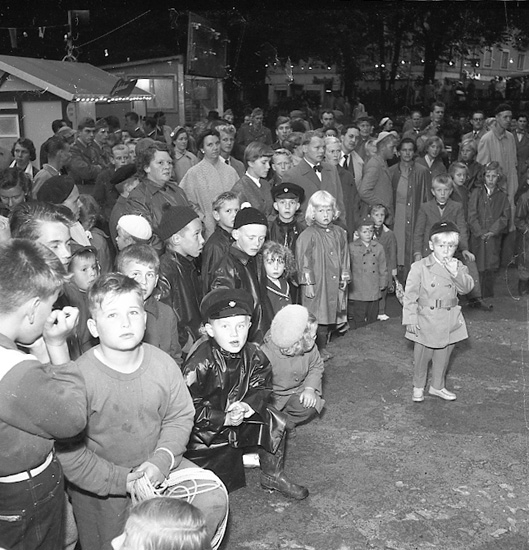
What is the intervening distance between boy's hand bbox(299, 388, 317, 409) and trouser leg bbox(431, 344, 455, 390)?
142 centimetres

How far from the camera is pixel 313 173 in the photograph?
7.66 meters

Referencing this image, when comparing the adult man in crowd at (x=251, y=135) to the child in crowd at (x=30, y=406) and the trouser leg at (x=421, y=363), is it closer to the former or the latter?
the trouser leg at (x=421, y=363)

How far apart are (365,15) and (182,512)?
1181 centimetres

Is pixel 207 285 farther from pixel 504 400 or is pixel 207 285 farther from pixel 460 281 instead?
pixel 504 400

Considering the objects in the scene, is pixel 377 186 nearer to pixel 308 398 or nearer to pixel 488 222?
pixel 488 222

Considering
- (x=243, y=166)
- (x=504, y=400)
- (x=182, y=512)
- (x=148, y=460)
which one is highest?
(x=243, y=166)

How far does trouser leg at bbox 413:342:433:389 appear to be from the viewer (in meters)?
5.61

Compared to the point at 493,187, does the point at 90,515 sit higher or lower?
lower

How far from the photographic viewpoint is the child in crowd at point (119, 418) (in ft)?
10.2

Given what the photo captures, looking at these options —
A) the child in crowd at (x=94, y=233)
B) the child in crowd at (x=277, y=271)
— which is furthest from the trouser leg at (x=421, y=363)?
the child in crowd at (x=94, y=233)

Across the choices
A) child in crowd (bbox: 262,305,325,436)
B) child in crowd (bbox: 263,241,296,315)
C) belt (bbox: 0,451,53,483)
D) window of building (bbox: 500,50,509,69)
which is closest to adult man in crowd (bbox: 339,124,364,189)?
child in crowd (bbox: 263,241,296,315)

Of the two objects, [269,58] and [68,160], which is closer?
[68,160]

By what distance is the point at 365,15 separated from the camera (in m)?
12.6

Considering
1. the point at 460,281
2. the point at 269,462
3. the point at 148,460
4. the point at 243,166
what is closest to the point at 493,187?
the point at 243,166
